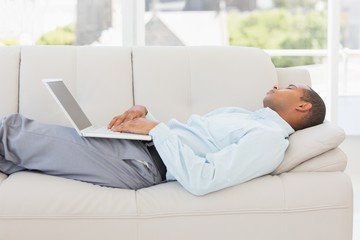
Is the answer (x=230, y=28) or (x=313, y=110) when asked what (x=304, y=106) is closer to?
(x=313, y=110)

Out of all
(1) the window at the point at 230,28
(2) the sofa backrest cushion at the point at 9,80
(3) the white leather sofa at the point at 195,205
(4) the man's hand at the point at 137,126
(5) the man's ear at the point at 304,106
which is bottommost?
(3) the white leather sofa at the point at 195,205

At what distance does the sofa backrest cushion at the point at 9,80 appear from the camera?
9.22 ft

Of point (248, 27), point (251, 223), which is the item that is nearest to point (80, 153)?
point (251, 223)

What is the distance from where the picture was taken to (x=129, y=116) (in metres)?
2.53

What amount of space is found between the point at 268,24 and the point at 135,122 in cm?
240

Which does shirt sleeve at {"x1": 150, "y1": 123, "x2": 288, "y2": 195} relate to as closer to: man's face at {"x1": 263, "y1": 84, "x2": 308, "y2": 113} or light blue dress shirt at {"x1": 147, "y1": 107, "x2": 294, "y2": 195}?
light blue dress shirt at {"x1": 147, "y1": 107, "x2": 294, "y2": 195}

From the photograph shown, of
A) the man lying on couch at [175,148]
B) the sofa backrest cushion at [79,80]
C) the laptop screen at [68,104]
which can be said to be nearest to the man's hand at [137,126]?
the man lying on couch at [175,148]

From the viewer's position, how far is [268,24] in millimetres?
4570

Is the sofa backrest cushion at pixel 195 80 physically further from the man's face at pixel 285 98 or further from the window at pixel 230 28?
the window at pixel 230 28

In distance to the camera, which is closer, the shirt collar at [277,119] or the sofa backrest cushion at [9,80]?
the shirt collar at [277,119]

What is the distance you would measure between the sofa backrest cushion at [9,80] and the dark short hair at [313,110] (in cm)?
128

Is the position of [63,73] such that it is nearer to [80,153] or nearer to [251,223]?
[80,153]

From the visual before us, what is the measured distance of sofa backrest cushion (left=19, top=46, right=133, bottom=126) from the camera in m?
2.80

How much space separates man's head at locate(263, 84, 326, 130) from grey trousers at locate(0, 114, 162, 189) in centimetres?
56
